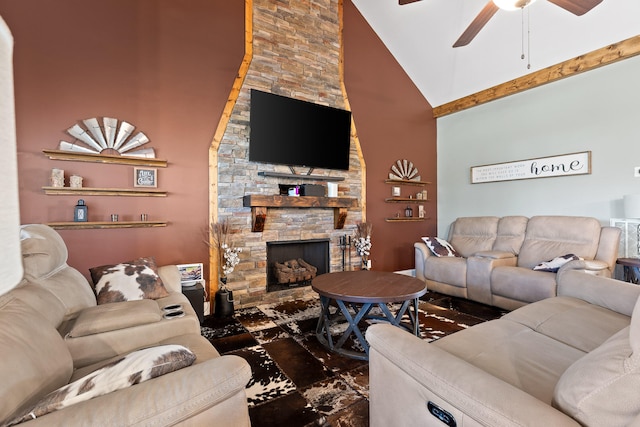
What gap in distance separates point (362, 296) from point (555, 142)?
3699 mm

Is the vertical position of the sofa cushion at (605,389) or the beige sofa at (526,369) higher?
the sofa cushion at (605,389)

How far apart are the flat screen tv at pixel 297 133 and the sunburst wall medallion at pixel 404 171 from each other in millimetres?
1012

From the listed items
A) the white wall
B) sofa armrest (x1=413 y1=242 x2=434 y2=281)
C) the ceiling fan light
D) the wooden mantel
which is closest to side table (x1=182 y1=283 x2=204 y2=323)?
the wooden mantel

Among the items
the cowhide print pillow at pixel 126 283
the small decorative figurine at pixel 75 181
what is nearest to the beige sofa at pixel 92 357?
the cowhide print pillow at pixel 126 283

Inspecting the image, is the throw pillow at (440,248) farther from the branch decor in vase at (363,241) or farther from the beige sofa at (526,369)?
the beige sofa at (526,369)

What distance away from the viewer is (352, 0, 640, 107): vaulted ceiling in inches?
131

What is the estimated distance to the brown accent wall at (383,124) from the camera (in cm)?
457

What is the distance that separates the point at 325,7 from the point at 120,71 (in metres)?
2.82

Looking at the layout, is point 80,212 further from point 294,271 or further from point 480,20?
point 480,20

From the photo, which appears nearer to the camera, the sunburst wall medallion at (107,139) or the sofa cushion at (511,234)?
the sunburst wall medallion at (107,139)

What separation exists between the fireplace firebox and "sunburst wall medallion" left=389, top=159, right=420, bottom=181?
5.56 feet

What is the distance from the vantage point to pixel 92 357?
1496mm

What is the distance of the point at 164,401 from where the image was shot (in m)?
0.91

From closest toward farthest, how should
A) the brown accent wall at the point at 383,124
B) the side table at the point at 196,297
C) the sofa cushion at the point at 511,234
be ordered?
the side table at the point at 196,297 → the sofa cushion at the point at 511,234 → the brown accent wall at the point at 383,124
